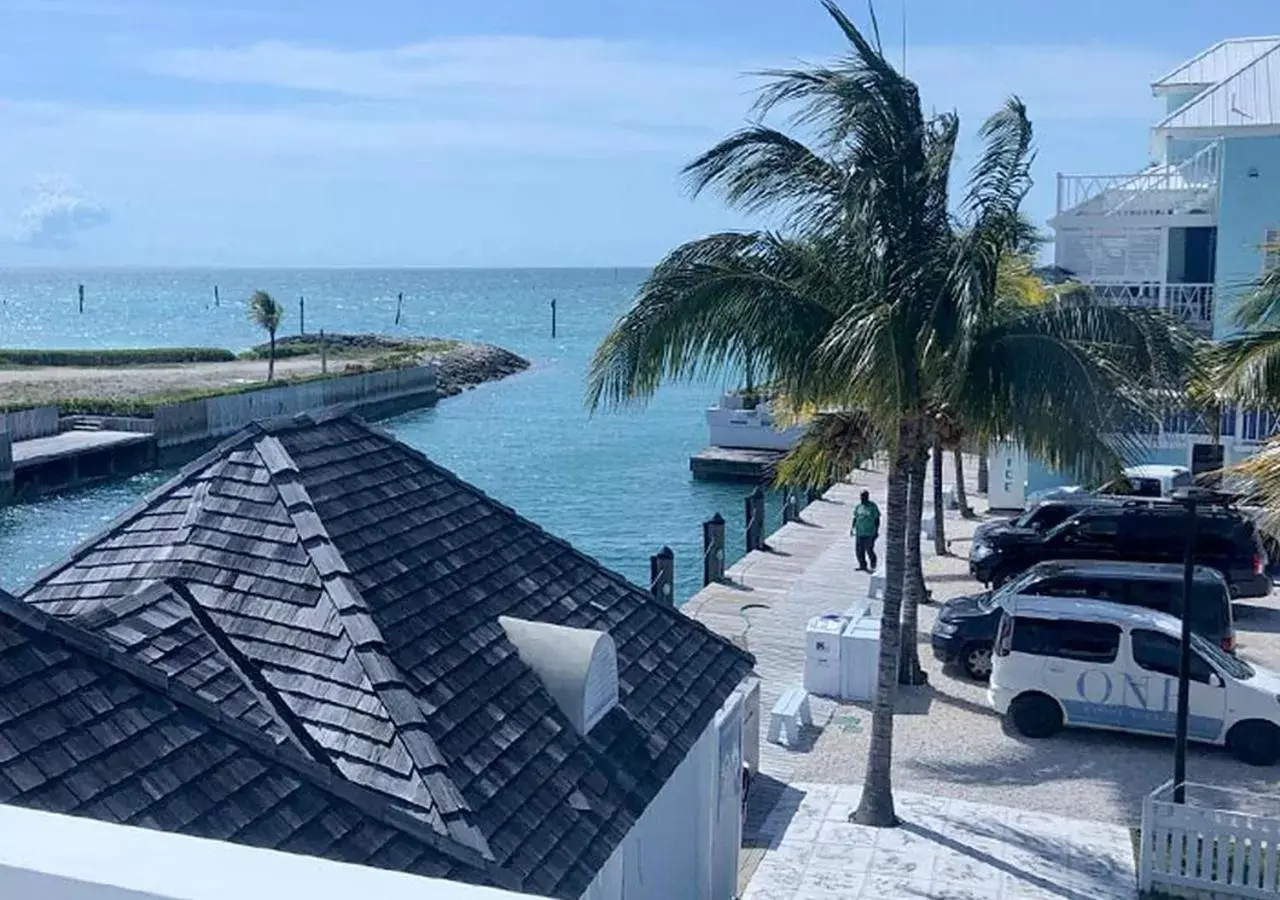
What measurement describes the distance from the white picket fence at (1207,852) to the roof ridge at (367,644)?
6.79 meters

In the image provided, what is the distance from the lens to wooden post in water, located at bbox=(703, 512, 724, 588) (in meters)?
23.4

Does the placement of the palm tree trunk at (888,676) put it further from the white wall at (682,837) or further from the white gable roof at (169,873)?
the white gable roof at (169,873)

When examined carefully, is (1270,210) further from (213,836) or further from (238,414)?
(238,414)

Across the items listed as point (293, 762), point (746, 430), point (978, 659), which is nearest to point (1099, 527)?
point (978, 659)

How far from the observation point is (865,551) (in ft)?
77.9

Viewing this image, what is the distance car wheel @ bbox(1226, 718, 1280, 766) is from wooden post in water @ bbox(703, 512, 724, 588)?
36.3 feet

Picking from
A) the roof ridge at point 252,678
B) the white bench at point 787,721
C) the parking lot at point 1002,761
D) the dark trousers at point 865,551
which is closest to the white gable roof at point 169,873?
the roof ridge at point 252,678

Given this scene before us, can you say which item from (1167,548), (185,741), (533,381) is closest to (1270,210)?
(1167,548)

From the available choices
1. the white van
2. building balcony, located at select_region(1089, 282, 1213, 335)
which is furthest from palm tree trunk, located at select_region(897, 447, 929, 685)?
building balcony, located at select_region(1089, 282, 1213, 335)

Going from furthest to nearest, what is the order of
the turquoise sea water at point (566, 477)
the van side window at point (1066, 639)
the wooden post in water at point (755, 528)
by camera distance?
the turquoise sea water at point (566, 477)
the wooden post in water at point (755, 528)
the van side window at point (1066, 639)

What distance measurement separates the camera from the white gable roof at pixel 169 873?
1.92 metres

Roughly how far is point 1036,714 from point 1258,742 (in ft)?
7.47

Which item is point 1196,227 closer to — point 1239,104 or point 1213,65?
point 1239,104

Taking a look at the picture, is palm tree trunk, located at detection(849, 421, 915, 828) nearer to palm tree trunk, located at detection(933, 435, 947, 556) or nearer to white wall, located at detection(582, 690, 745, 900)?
white wall, located at detection(582, 690, 745, 900)
